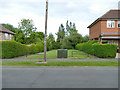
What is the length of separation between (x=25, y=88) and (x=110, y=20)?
2308 centimetres

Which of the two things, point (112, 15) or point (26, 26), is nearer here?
point (112, 15)

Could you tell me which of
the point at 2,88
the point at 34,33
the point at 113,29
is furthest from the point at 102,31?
the point at 34,33

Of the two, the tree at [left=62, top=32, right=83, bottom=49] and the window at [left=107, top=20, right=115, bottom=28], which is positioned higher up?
the window at [left=107, top=20, right=115, bottom=28]

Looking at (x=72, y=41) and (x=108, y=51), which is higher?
(x=72, y=41)

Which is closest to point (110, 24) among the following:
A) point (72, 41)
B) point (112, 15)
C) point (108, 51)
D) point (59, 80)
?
point (112, 15)

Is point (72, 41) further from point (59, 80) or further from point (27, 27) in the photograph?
point (59, 80)

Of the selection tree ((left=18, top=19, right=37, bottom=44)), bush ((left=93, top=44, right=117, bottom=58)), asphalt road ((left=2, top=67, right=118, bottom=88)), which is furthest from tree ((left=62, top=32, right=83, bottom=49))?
asphalt road ((left=2, top=67, right=118, bottom=88))

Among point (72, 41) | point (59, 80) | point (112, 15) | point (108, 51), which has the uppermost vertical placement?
point (112, 15)

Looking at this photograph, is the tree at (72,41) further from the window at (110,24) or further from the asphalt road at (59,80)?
the asphalt road at (59,80)

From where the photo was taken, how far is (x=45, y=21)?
1373cm

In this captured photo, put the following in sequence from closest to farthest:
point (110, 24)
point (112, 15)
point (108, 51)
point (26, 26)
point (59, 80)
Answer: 1. point (59, 80)
2. point (108, 51)
3. point (110, 24)
4. point (112, 15)
5. point (26, 26)

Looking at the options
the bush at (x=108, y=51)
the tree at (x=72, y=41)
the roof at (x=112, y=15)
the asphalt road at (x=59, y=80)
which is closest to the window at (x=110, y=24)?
the roof at (x=112, y=15)

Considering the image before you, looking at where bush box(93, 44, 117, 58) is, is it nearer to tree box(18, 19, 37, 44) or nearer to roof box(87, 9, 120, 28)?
roof box(87, 9, 120, 28)

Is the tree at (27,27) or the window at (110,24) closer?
the window at (110,24)
